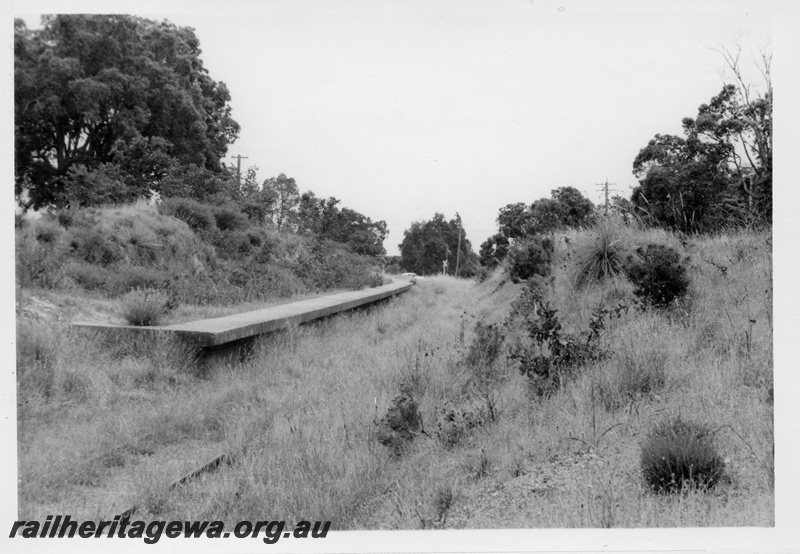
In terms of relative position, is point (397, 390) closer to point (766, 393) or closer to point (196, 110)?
point (766, 393)

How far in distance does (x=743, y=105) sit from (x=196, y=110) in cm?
797

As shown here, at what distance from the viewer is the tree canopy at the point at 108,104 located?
199 inches

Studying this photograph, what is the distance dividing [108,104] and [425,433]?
230 inches

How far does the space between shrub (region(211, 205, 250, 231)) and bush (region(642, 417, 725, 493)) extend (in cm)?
1050

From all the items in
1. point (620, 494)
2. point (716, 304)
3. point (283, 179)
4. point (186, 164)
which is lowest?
point (620, 494)

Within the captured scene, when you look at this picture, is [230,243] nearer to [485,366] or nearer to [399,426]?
[485,366]

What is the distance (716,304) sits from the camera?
6547mm

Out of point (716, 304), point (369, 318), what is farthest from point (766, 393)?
point (369, 318)

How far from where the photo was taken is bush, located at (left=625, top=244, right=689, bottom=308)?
6.80 metres

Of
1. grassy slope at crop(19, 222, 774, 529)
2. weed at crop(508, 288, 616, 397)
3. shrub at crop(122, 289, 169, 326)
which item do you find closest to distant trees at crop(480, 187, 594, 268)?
grassy slope at crop(19, 222, 774, 529)

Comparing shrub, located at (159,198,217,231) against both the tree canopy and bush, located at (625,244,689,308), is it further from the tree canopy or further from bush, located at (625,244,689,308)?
bush, located at (625,244,689,308)

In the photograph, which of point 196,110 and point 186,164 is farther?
point 186,164

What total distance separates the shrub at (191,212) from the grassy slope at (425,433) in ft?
20.8

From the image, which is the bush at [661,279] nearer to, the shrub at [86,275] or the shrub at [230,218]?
the shrub at [86,275]
